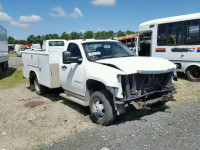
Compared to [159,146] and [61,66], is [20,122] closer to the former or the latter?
[61,66]

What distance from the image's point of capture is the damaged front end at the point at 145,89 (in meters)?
4.84

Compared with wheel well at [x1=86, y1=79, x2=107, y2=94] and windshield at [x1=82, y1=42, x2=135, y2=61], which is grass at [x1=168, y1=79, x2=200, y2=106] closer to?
windshield at [x1=82, y1=42, x2=135, y2=61]

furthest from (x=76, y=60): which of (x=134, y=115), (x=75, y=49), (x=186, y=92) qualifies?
(x=186, y=92)

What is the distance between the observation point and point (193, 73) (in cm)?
1067

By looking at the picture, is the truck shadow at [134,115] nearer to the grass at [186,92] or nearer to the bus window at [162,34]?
the grass at [186,92]

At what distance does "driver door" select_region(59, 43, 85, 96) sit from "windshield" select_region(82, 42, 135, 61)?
27 centimetres

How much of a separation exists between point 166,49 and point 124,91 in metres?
7.44

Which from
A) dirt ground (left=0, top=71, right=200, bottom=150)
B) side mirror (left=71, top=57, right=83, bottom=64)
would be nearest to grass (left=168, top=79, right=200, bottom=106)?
dirt ground (left=0, top=71, right=200, bottom=150)

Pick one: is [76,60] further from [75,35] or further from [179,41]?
[75,35]

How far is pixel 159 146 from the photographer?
12.9 feet

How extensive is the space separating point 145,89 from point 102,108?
1.10 meters

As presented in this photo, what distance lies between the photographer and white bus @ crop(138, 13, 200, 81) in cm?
1034

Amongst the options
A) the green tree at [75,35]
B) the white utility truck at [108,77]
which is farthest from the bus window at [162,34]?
the green tree at [75,35]

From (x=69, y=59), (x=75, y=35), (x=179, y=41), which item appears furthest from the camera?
(x=75, y=35)
